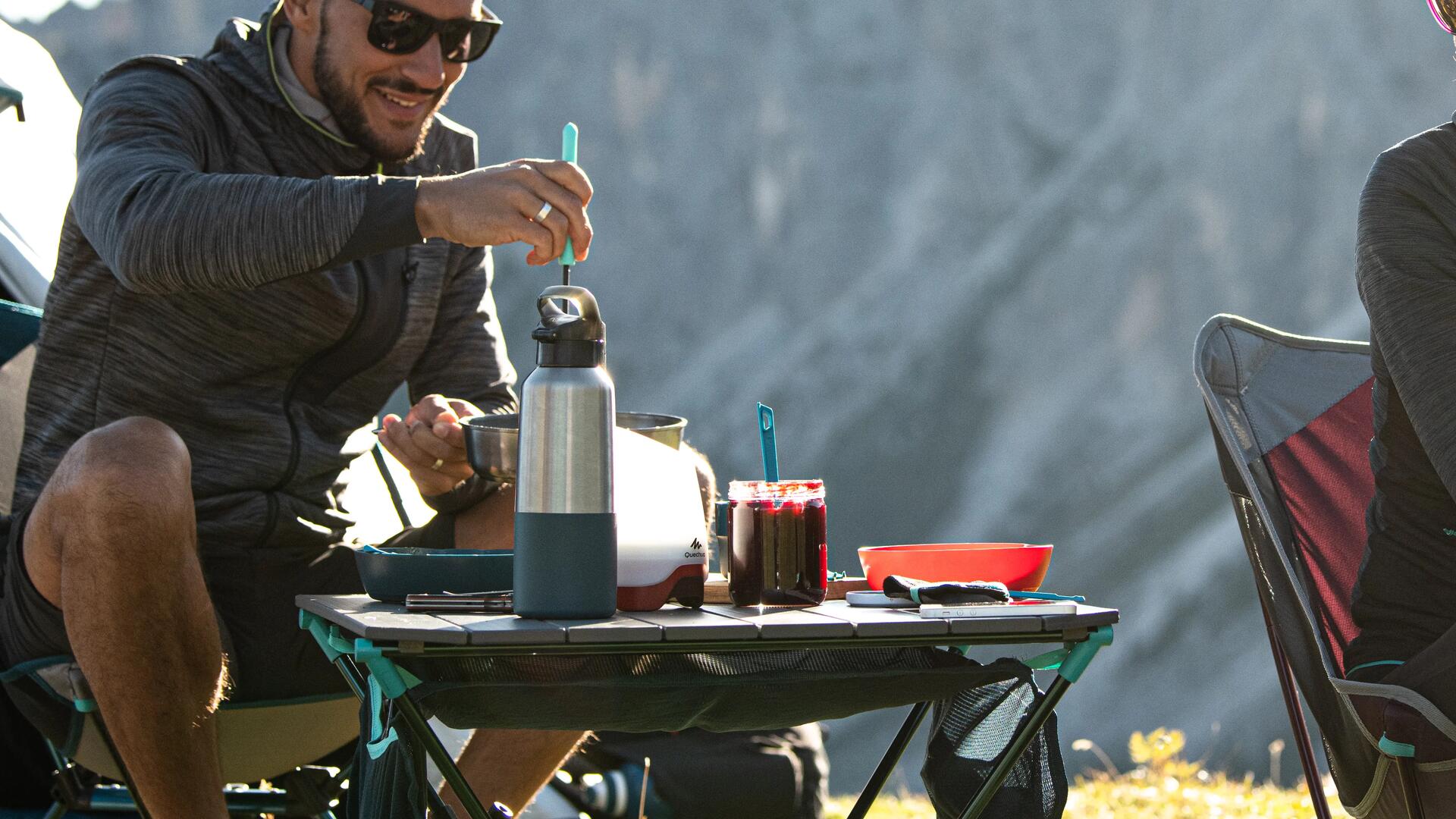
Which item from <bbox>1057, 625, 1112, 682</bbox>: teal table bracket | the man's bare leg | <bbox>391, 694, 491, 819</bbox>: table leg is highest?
Answer: <bbox>1057, 625, 1112, 682</bbox>: teal table bracket

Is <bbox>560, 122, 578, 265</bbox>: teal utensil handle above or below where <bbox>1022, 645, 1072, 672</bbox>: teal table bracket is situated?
above

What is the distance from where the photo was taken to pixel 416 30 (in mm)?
1857

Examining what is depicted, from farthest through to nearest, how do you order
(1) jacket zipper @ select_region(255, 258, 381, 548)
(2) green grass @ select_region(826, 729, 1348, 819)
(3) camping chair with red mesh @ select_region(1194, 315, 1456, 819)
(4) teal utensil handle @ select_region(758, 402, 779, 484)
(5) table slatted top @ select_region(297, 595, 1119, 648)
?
(2) green grass @ select_region(826, 729, 1348, 819), (1) jacket zipper @ select_region(255, 258, 381, 548), (3) camping chair with red mesh @ select_region(1194, 315, 1456, 819), (4) teal utensil handle @ select_region(758, 402, 779, 484), (5) table slatted top @ select_region(297, 595, 1119, 648)

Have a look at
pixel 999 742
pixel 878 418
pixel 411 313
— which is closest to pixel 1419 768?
pixel 999 742

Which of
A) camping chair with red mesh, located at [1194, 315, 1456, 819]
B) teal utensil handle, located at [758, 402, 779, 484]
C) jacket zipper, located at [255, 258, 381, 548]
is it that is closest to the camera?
teal utensil handle, located at [758, 402, 779, 484]

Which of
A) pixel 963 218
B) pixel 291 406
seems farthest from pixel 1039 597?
pixel 963 218

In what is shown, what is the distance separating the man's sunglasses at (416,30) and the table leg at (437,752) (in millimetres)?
1030

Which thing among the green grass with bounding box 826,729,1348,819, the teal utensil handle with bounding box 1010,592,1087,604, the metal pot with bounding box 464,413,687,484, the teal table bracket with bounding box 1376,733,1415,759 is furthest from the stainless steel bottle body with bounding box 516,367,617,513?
the green grass with bounding box 826,729,1348,819

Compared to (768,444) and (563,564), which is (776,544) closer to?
(768,444)

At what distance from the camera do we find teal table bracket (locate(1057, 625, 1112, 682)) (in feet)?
3.78

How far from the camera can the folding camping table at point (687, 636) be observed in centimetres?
104

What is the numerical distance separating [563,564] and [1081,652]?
41 cm

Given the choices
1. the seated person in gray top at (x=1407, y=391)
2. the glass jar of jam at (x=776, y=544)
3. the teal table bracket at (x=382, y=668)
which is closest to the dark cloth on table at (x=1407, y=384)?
the seated person in gray top at (x=1407, y=391)

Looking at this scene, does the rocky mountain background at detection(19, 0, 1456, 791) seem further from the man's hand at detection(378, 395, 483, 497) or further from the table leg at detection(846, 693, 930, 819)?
the table leg at detection(846, 693, 930, 819)
